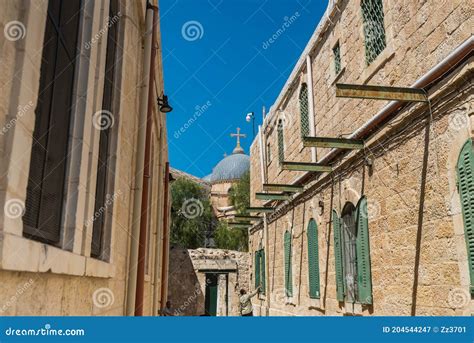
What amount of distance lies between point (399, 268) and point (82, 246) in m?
4.46

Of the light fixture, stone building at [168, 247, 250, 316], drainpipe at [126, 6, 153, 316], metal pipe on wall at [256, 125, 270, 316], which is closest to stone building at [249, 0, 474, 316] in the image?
the light fixture

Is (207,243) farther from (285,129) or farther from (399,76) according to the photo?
(399,76)

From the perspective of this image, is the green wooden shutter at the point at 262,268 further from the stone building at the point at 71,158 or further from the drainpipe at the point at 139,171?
the drainpipe at the point at 139,171

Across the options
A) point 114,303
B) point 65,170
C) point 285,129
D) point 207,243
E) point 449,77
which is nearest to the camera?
point 65,170

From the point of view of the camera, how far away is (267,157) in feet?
49.2

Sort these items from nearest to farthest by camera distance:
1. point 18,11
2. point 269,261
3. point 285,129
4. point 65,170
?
point 18,11, point 65,170, point 285,129, point 269,261

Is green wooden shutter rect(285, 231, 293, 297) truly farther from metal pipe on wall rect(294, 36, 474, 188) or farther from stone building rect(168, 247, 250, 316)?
stone building rect(168, 247, 250, 316)

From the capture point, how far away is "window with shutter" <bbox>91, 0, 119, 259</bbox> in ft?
11.8

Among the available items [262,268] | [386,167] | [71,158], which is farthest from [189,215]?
[71,158]

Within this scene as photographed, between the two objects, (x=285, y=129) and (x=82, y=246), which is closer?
(x=82, y=246)

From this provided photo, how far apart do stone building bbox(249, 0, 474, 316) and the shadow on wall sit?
1241 cm

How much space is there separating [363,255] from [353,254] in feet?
2.05

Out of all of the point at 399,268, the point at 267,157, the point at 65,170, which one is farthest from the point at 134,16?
the point at 267,157

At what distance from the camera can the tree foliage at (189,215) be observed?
3294 centimetres
